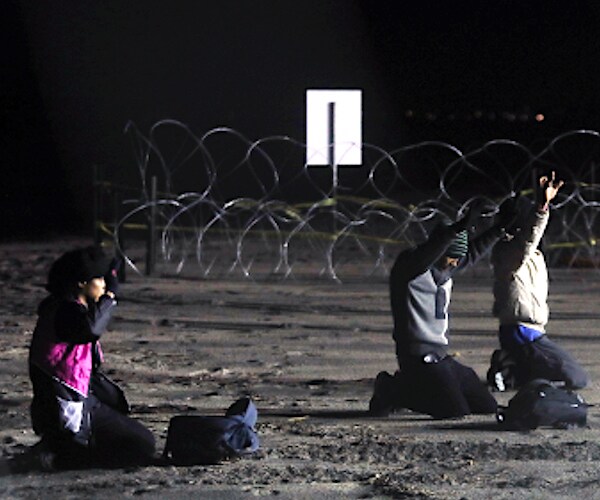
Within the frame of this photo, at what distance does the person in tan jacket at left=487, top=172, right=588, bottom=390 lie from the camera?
31.7 ft

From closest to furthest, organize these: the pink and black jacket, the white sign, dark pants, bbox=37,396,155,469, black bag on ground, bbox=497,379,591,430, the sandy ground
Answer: the sandy ground < the pink and black jacket < dark pants, bbox=37,396,155,469 < black bag on ground, bbox=497,379,591,430 < the white sign

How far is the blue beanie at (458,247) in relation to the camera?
8.86 m

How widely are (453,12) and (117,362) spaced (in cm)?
2385

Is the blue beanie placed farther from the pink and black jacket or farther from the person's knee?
the pink and black jacket

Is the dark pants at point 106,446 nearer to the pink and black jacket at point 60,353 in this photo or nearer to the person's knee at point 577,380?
the pink and black jacket at point 60,353

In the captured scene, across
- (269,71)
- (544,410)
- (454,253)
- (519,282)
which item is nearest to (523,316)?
(519,282)

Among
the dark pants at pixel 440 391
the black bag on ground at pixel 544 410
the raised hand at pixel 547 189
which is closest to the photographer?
the black bag on ground at pixel 544 410

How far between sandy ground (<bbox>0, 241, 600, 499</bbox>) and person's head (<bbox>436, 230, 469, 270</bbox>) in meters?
0.96

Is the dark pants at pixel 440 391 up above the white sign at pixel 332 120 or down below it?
below

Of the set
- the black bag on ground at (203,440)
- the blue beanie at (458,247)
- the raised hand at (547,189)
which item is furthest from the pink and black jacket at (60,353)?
the raised hand at (547,189)

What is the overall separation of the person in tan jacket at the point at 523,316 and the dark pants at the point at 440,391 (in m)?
0.88

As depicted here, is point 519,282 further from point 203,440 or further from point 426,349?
point 203,440

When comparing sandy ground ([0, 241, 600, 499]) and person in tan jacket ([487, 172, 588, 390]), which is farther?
person in tan jacket ([487, 172, 588, 390])

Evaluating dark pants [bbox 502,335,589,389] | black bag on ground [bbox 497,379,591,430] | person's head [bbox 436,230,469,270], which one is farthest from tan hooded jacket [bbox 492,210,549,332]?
black bag on ground [bbox 497,379,591,430]
